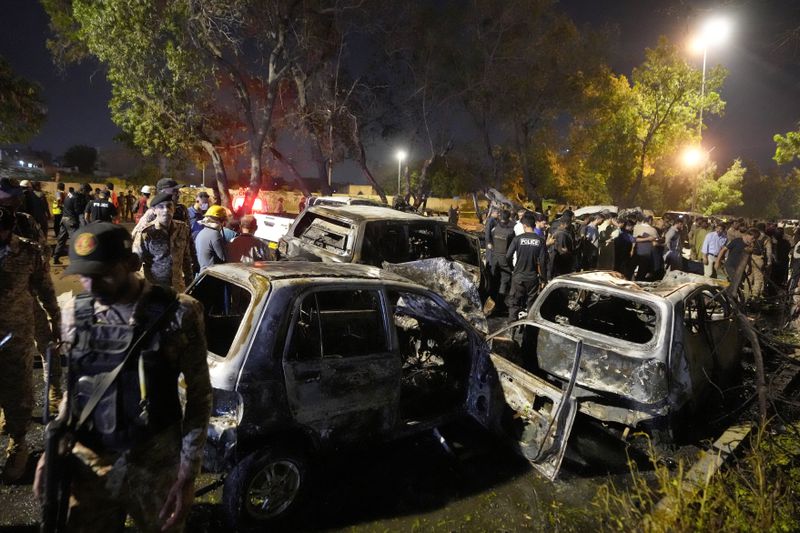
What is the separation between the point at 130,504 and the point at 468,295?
13.4 ft

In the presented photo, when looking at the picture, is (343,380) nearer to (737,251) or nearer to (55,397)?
(55,397)

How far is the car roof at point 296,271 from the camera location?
3152mm

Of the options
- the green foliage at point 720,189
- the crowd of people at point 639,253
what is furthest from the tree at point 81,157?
the green foliage at point 720,189

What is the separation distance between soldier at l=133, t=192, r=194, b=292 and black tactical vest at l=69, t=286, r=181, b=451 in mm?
3465

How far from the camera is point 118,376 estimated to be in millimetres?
1832

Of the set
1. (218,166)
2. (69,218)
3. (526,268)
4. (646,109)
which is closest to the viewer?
(526,268)

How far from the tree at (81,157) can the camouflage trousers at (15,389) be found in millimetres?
60946

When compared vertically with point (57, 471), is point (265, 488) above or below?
below

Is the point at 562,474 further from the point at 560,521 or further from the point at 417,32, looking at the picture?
the point at 417,32

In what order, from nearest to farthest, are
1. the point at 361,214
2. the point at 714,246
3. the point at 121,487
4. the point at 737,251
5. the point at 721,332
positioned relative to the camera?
1. the point at 121,487
2. the point at 721,332
3. the point at 361,214
4. the point at 737,251
5. the point at 714,246

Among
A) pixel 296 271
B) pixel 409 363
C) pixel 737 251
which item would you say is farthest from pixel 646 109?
pixel 296 271

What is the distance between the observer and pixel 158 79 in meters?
13.6

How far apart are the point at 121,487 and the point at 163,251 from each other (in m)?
3.77

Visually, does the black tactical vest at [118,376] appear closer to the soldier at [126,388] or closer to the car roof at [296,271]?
the soldier at [126,388]
